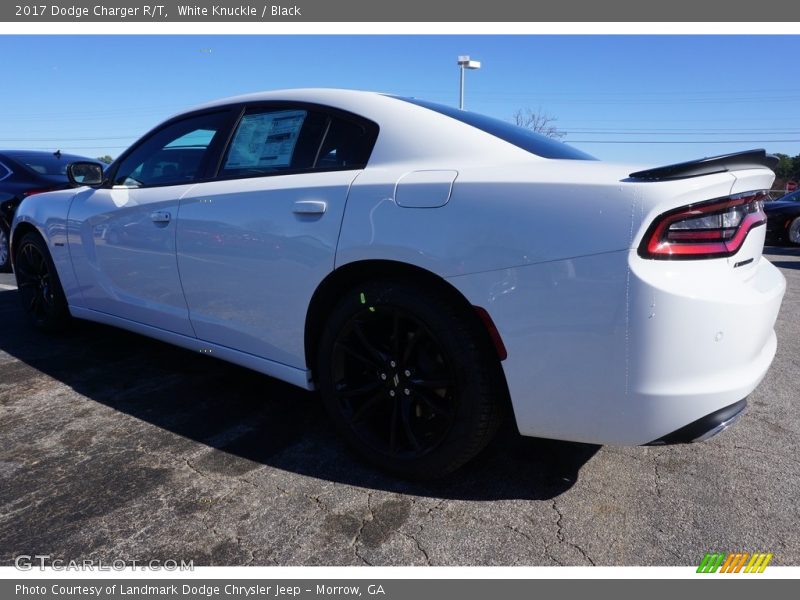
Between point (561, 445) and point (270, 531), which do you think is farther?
point (561, 445)

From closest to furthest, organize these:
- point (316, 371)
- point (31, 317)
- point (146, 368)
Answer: point (316, 371), point (146, 368), point (31, 317)

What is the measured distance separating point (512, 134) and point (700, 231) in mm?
1053

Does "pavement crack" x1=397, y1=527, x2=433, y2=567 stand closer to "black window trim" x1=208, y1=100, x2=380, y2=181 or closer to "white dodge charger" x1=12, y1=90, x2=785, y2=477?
"white dodge charger" x1=12, y1=90, x2=785, y2=477

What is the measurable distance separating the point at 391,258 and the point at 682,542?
144 centimetres

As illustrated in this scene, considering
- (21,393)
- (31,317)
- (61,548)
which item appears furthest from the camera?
(31,317)

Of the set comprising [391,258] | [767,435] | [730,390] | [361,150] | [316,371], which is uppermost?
[361,150]

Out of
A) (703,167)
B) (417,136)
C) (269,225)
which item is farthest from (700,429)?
(269,225)

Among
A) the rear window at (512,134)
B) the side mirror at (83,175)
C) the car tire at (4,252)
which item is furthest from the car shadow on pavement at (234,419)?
the car tire at (4,252)

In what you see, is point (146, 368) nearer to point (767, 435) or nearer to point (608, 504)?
point (608, 504)

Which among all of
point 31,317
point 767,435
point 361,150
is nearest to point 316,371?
point 361,150

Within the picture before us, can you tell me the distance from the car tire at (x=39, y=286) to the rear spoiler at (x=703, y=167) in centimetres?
407

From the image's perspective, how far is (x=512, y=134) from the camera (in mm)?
2559

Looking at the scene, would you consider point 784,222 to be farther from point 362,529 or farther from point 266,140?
→ point 362,529
